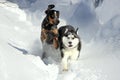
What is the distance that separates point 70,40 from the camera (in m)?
10.8

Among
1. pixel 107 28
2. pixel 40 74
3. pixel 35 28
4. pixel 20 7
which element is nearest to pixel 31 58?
pixel 40 74

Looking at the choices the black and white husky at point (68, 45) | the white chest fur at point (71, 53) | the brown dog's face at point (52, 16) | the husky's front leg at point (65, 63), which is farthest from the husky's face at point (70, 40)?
the brown dog's face at point (52, 16)

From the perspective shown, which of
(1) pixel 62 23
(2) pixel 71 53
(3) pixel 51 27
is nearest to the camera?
(3) pixel 51 27

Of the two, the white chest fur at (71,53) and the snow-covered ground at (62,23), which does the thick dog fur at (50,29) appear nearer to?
the white chest fur at (71,53)

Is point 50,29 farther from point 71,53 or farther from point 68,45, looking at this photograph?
point 71,53

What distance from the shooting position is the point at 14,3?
19.4 meters

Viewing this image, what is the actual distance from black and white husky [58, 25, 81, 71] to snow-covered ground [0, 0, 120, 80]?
209 millimetres

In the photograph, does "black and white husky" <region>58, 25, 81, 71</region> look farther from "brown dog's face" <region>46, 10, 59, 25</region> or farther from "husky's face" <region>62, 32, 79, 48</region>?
"brown dog's face" <region>46, 10, 59, 25</region>

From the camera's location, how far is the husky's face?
35.6 ft

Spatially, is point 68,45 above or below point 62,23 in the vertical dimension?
above

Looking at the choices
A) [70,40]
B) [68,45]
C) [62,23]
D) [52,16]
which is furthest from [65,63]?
[62,23]

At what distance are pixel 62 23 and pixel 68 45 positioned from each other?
5.02 meters

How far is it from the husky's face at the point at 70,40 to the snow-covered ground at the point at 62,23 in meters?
0.47

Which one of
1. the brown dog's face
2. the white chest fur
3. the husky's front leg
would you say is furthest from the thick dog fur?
the husky's front leg
